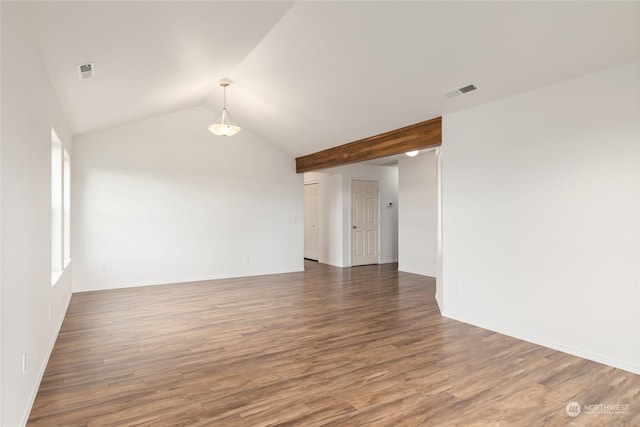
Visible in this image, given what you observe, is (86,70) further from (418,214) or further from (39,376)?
(418,214)

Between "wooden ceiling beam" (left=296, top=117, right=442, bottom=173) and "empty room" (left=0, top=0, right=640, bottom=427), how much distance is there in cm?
4

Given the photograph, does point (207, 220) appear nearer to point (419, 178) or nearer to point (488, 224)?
point (419, 178)

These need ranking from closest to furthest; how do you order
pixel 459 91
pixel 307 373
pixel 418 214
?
pixel 307 373
pixel 459 91
pixel 418 214

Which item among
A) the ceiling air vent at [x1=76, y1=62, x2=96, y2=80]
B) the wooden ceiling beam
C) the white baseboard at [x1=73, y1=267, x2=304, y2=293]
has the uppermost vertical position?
the ceiling air vent at [x1=76, y1=62, x2=96, y2=80]

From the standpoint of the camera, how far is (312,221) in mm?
9438

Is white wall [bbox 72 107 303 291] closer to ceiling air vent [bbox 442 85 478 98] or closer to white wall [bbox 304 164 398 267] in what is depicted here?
white wall [bbox 304 164 398 267]

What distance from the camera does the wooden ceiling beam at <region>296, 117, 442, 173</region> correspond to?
4.51m

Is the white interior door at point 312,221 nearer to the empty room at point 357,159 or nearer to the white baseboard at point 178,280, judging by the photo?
the white baseboard at point 178,280

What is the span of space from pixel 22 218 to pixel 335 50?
2984 mm

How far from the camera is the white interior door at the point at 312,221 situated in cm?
928

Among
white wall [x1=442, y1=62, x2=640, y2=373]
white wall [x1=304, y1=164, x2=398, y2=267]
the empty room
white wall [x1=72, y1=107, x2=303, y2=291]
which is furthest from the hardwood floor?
white wall [x1=304, y1=164, x2=398, y2=267]

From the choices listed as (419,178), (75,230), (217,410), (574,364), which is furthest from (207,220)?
(574,364)

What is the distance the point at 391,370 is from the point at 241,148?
5417mm

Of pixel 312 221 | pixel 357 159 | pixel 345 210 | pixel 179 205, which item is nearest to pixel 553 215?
pixel 357 159
